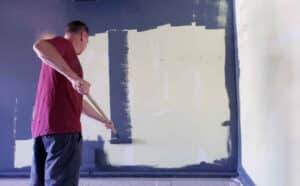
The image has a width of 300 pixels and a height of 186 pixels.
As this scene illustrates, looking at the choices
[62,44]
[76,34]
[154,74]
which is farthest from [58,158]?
[154,74]

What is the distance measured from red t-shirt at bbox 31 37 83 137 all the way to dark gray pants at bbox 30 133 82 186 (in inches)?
1.7

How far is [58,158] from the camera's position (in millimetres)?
1859

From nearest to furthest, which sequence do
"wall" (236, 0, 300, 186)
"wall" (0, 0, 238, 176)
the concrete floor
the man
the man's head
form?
"wall" (236, 0, 300, 186)
the man
the man's head
the concrete floor
"wall" (0, 0, 238, 176)

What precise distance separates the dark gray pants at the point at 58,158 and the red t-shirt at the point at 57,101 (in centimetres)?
4

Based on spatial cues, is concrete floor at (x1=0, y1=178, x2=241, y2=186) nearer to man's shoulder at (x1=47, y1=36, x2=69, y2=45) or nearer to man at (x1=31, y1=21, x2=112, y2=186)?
man at (x1=31, y1=21, x2=112, y2=186)

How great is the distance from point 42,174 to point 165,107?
161 centimetres

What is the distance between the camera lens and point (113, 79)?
3416 millimetres

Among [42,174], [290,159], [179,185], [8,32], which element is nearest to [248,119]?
[179,185]

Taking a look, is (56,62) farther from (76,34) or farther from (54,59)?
(76,34)

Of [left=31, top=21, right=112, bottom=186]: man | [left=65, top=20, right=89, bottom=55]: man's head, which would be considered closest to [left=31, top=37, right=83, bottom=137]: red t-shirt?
[left=31, top=21, right=112, bottom=186]: man

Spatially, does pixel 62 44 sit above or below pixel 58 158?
above

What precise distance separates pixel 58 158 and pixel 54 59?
53cm

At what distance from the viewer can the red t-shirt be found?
1.89 metres

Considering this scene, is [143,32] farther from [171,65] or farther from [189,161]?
[189,161]
